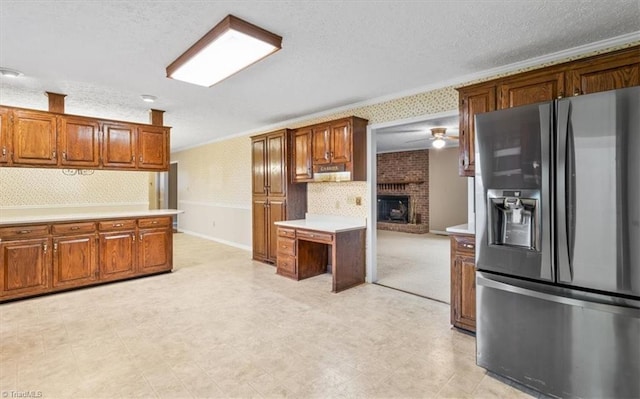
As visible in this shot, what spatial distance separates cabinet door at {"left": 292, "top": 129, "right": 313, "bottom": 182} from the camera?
486 centimetres

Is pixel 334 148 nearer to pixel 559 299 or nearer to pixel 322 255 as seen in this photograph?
pixel 322 255

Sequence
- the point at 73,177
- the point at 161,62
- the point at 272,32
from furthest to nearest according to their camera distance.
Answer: the point at 73,177 < the point at 161,62 < the point at 272,32

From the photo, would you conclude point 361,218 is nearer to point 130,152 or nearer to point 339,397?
point 339,397

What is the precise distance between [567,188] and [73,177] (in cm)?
618

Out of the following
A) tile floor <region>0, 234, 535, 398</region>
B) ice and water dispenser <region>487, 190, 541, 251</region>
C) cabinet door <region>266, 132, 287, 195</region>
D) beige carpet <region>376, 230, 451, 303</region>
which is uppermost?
cabinet door <region>266, 132, 287, 195</region>

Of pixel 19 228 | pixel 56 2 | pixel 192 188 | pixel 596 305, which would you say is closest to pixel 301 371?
pixel 596 305

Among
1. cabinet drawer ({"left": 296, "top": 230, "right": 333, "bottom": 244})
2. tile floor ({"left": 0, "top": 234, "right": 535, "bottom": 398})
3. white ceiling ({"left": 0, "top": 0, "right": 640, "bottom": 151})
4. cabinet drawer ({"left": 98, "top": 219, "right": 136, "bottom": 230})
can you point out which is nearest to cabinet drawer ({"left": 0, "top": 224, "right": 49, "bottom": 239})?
cabinet drawer ({"left": 98, "top": 219, "right": 136, "bottom": 230})

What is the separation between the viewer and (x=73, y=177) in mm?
4973

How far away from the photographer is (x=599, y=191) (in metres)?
1.81

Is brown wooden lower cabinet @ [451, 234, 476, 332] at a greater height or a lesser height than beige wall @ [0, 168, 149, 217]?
lesser

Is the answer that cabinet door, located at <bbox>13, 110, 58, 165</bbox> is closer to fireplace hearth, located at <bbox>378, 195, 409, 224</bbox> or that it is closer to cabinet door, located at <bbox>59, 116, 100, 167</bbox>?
cabinet door, located at <bbox>59, 116, 100, 167</bbox>

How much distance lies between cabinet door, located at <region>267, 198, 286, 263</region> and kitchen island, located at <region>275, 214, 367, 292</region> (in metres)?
0.32

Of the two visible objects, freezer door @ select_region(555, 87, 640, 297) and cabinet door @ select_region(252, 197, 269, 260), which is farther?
cabinet door @ select_region(252, 197, 269, 260)

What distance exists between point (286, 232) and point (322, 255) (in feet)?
2.33
